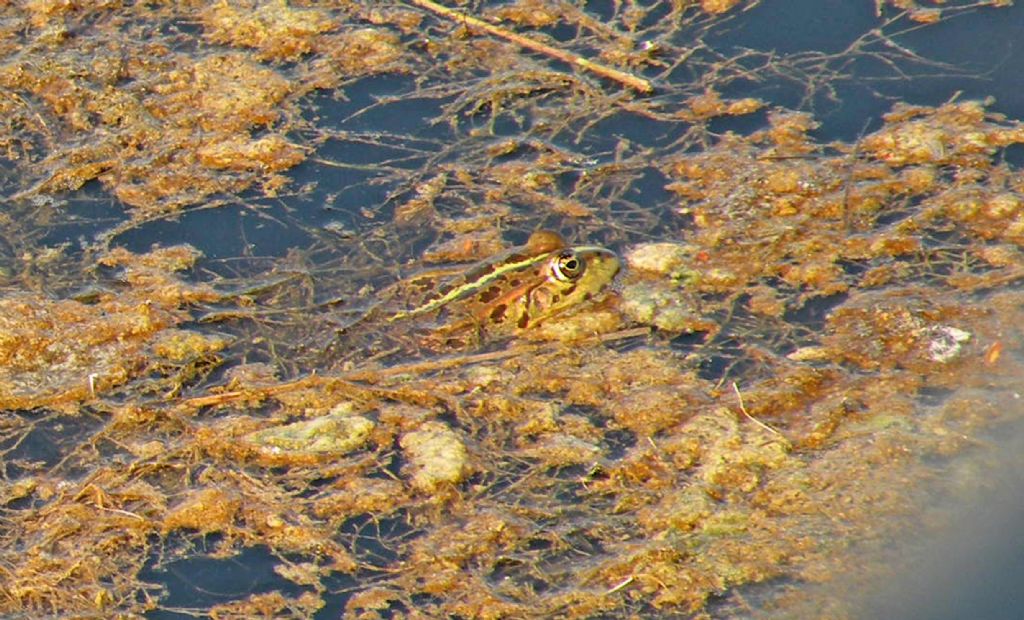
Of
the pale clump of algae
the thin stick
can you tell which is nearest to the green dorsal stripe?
the pale clump of algae

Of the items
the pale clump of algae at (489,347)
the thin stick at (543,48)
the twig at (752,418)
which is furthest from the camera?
the thin stick at (543,48)

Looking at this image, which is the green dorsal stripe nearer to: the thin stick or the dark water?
the dark water

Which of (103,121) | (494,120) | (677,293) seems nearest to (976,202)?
(677,293)

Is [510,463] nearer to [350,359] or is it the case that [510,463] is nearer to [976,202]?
[350,359]

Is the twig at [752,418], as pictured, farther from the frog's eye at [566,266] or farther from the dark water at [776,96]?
the dark water at [776,96]

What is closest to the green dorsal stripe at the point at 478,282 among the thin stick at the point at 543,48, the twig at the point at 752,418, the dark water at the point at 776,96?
the dark water at the point at 776,96

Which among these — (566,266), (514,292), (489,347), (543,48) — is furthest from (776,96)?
(489,347)

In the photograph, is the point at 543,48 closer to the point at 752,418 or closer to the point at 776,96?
the point at 776,96
